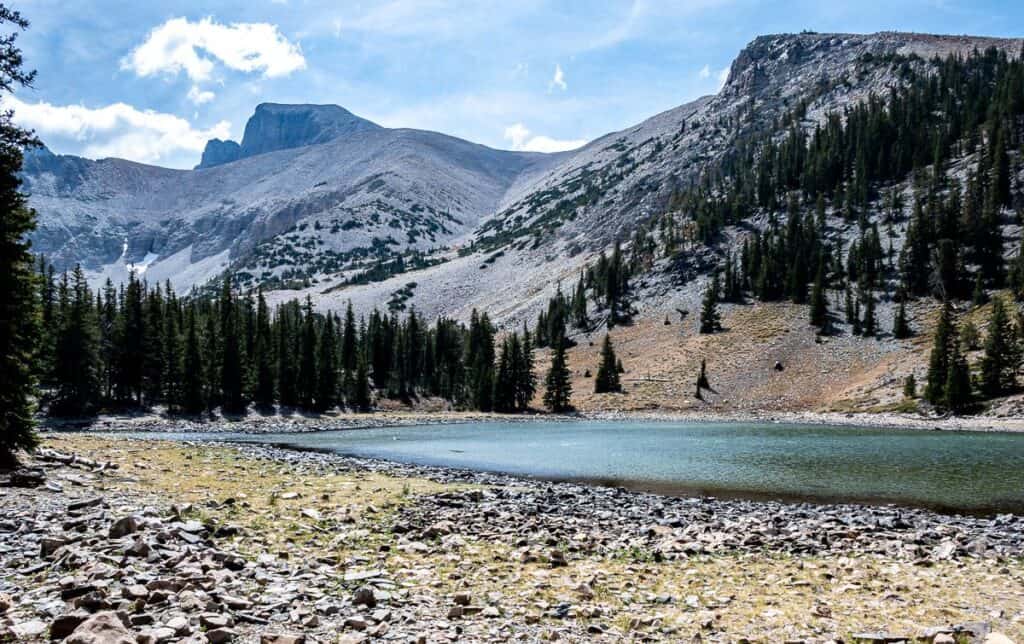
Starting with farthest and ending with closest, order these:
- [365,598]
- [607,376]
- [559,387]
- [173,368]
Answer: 1. [607,376]
2. [559,387]
3. [173,368]
4. [365,598]

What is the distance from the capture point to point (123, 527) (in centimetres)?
1201

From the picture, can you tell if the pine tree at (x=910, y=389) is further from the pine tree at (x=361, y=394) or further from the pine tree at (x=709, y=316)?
the pine tree at (x=361, y=394)

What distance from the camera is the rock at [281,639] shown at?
7847 mm

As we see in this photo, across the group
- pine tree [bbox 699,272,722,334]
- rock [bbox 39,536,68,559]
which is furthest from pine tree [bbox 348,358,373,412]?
rock [bbox 39,536,68,559]

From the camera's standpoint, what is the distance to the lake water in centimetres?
3091

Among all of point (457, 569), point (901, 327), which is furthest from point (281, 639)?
point (901, 327)

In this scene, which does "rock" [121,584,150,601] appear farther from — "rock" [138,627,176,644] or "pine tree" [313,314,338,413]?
"pine tree" [313,314,338,413]

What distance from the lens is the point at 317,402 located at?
4240 inches

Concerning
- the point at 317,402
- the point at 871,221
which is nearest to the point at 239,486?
the point at 317,402

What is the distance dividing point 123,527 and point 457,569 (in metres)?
6.56

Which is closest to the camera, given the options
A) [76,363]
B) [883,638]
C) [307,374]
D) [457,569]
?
[883,638]

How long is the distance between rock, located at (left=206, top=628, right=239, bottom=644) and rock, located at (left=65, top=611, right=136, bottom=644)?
0.89 meters

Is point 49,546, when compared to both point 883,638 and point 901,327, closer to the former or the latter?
point 883,638

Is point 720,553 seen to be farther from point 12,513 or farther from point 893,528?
point 12,513
